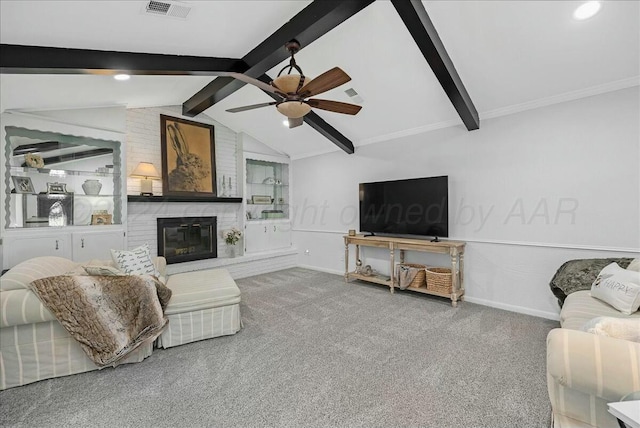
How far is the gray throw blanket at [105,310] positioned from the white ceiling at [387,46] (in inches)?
75.6

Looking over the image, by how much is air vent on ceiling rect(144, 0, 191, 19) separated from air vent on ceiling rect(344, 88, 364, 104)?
205cm

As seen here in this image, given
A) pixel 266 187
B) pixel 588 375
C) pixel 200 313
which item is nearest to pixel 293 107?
pixel 200 313

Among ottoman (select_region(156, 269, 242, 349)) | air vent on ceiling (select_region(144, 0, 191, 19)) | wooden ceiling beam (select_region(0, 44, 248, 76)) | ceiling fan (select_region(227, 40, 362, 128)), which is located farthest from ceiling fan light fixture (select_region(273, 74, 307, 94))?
ottoman (select_region(156, 269, 242, 349))

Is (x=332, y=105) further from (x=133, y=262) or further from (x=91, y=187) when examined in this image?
(x=91, y=187)

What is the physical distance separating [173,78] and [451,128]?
12.2 feet

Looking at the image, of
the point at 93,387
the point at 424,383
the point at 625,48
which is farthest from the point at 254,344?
the point at 625,48

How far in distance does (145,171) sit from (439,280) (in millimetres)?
4442

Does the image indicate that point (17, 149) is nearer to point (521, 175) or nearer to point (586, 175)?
point (521, 175)

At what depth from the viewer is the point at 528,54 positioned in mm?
2658

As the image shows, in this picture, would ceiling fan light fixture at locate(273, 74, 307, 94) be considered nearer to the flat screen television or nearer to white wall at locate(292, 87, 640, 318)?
white wall at locate(292, 87, 640, 318)

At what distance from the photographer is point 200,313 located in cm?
268

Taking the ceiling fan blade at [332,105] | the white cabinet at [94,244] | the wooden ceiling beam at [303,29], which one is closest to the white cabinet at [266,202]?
the white cabinet at [94,244]

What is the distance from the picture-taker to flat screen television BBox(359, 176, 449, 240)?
3.81 meters

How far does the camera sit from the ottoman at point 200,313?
2.56 m
